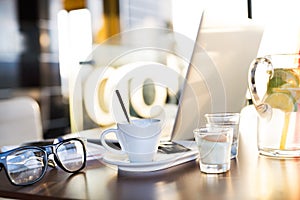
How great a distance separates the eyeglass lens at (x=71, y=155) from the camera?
2.60 ft

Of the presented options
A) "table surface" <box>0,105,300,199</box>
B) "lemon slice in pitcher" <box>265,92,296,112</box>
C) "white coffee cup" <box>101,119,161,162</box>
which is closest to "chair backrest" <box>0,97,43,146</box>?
"table surface" <box>0,105,300,199</box>

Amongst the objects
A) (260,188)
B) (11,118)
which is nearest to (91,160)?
(260,188)

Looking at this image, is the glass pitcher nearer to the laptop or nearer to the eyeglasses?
the laptop

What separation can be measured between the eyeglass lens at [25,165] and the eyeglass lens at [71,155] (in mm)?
40

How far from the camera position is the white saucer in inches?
29.6

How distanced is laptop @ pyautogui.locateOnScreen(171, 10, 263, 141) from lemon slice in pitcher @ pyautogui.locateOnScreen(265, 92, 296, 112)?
0.19m

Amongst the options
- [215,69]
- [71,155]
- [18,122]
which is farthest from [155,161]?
[18,122]

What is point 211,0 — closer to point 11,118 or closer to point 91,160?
point 11,118

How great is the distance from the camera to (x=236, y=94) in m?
1.20

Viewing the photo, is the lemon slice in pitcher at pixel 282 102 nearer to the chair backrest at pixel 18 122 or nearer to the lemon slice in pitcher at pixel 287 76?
the lemon slice in pitcher at pixel 287 76

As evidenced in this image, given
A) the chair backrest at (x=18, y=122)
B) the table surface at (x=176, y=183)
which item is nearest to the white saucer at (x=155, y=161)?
the table surface at (x=176, y=183)

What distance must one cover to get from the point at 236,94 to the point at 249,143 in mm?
174

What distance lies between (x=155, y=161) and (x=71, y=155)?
6.7 inches

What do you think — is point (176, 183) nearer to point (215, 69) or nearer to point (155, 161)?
point (155, 161)
